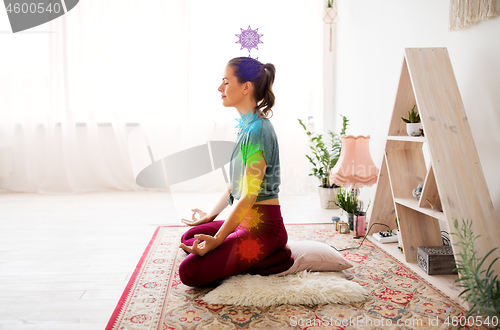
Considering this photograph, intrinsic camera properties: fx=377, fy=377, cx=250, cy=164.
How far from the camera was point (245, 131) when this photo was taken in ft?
5.64

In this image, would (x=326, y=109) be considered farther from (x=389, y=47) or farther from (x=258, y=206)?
(x=258, y=206)

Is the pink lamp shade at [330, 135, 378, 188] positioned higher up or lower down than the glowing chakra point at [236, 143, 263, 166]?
lower down

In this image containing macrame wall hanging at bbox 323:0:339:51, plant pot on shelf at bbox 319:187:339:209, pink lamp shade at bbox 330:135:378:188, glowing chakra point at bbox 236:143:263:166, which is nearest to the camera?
glowing chakra point at bbox 236:143:263:166

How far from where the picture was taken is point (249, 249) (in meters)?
Answer: 1.65

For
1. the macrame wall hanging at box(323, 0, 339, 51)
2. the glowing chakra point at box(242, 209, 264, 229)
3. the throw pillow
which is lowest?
the throw pillow

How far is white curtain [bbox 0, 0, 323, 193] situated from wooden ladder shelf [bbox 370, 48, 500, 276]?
2.09 m

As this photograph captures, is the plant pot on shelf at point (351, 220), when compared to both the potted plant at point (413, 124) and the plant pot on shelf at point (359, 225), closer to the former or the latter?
the plant pot on shelf at point (359, 225)

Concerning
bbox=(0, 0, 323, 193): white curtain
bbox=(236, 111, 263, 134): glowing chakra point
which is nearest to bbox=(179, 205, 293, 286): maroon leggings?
bbox=(236, 111, 263, 134): glowing chakra point

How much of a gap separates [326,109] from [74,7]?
2986mm

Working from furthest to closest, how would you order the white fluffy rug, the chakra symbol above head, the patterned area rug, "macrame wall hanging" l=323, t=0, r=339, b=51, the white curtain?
1. the white curtain
2. "macrame wall hanging" l=323, t=0, r=339, b=51
3. the chakra symbol above head
4. the white fluffy rug
5. the patterned area rug

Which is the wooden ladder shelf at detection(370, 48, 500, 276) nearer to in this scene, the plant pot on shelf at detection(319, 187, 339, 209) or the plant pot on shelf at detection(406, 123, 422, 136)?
the plant pot on shelf at detection(406, 123, 422, 136)

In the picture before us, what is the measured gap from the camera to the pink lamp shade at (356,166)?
8.05ft

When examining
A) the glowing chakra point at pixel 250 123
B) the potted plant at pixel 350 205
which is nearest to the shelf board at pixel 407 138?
the potted plant at pixel 350 205

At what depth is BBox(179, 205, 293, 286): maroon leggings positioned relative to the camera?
1.60 meters
